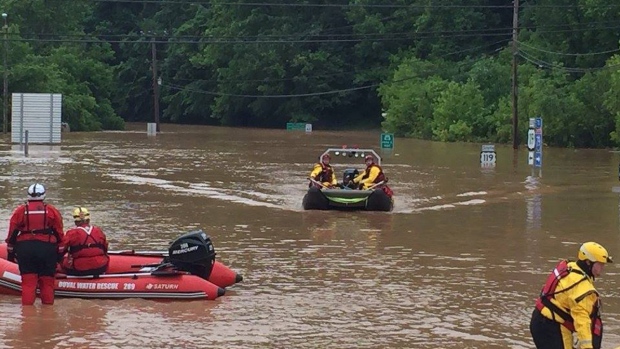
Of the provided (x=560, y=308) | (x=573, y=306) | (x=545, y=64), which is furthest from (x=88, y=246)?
(x=545, y=64)

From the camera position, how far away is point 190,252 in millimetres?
14359

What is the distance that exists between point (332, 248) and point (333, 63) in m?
74.5

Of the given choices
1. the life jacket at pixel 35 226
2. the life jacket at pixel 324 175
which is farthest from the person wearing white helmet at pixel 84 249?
the life jacket at pixel 324 175

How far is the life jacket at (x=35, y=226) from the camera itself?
537 inches

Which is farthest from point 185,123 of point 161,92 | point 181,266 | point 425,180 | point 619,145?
point 181,266

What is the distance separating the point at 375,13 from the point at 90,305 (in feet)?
260

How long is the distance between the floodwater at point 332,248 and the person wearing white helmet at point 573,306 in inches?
120

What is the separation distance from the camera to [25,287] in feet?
45.0

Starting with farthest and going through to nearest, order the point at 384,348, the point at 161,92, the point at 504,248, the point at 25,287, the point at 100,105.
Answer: the point at 161,92 < the point at 100,105 < the point at 504,248 < the point at 25,287 < the point at 384,348

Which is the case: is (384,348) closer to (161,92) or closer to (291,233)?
(291,233)

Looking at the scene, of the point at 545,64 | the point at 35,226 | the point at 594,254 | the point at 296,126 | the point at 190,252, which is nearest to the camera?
the point at 594,254

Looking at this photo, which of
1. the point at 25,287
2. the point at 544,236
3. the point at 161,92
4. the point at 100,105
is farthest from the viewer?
the point at 161,92

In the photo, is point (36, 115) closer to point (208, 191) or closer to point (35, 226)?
point (208, 191)

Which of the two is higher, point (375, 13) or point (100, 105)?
point (375, 13)
